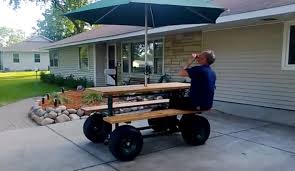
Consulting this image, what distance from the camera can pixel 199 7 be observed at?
4.72 m

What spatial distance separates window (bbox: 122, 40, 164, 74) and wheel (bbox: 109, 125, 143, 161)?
7210 millimetres

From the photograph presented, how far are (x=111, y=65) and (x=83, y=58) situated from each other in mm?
2901

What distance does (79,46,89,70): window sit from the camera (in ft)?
54.2

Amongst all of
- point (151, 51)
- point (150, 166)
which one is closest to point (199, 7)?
point (150, 166)

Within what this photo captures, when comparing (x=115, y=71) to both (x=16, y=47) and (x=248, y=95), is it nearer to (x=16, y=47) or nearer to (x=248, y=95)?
(x=248, y=95)

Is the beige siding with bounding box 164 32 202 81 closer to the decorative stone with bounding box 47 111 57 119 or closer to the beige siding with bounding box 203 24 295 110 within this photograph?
the beige siding with bounding box 203 24 295 110

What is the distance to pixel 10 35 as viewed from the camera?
9188 cm

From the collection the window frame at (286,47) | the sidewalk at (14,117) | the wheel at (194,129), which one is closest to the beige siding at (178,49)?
the window frame at (286,47)

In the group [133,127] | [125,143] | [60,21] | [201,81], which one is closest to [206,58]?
[201,81]

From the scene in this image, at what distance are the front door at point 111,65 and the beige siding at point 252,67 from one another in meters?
5.92

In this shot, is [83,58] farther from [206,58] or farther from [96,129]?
[206,58]

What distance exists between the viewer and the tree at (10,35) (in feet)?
294

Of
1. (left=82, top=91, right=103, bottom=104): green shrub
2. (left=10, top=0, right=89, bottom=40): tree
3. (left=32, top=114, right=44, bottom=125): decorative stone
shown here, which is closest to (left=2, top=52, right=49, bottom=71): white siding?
(left=10, top=0, right=89, bottom=40): tree

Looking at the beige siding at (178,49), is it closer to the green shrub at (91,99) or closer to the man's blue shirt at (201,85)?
the green shrub at (91,99)
